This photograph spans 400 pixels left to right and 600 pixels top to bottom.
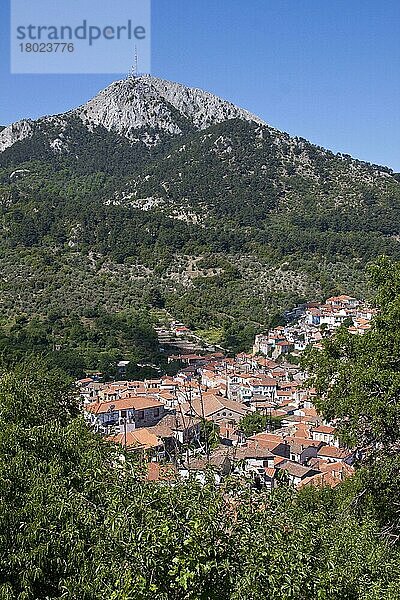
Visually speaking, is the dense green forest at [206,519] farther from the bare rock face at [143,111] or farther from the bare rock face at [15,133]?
the bare rock face at [15,133]

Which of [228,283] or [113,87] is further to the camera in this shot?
[113,87]

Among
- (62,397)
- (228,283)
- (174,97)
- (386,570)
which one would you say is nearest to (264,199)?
(228,283)

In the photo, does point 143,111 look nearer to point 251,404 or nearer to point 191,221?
point 191,221

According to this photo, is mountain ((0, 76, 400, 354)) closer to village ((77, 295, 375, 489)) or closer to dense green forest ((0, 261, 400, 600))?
village ((77, 295, 375, 489))

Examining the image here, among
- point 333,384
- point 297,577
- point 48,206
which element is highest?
point 48,206

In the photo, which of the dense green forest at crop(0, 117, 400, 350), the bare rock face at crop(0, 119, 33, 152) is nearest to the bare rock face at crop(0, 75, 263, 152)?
the bare rock face at crop(0, 119, 33, 152)

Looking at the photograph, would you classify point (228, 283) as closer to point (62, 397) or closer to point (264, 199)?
point (264, 199)

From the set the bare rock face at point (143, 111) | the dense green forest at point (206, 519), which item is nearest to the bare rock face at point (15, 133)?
the bare rock face at point (143, 111)
